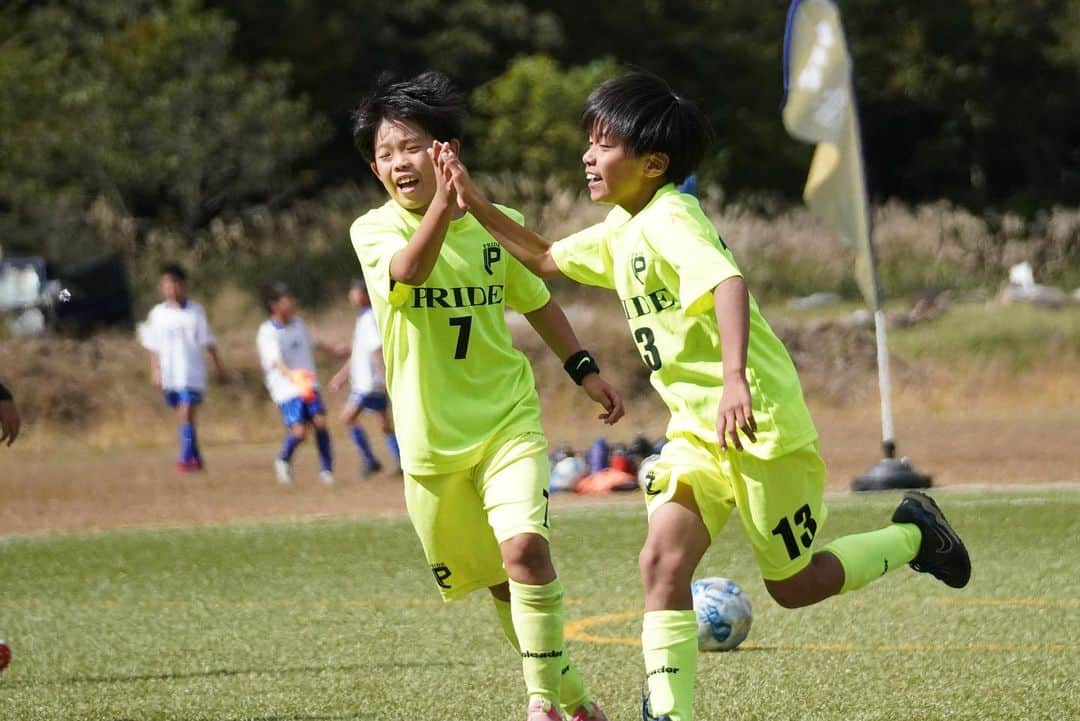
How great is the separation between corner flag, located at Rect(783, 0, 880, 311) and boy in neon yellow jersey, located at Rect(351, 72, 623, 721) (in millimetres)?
9103

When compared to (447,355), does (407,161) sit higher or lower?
higher

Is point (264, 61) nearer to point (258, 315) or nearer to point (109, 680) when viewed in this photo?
point (258, 315)

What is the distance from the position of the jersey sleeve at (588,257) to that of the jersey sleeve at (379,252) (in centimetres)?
47

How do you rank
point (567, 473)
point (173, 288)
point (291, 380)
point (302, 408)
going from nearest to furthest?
point (567, 473)
point (302, 408)
point (291, 380)
point (173, 288)

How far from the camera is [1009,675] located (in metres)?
6.50

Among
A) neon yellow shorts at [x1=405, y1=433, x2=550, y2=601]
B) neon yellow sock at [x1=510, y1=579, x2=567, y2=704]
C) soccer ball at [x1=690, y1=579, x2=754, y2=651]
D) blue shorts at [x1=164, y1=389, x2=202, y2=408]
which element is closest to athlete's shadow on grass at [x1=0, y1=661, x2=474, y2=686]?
soccer ball at [x1=690, y1=579, x2=754, y2=651]

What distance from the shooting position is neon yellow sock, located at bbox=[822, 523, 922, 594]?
5633 mm

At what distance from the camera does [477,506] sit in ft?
18.7

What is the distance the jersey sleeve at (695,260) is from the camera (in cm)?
512

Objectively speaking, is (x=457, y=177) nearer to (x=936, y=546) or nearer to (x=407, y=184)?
(x=407, y=184)

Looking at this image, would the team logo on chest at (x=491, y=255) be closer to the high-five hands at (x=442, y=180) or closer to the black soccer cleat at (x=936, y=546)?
the high-five hands at (x=442, y=180)

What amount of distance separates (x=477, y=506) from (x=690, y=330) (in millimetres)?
880

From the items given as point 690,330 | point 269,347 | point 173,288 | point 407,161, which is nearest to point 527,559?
point 690,330

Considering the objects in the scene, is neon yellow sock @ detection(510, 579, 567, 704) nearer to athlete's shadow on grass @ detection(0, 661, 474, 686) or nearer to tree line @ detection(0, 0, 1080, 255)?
athlete's shadow on grass @ detection(0, 661, 474, 686)
